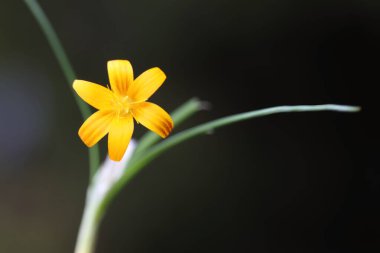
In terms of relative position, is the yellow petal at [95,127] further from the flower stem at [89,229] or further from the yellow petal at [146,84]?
the flower stem at [89,229]

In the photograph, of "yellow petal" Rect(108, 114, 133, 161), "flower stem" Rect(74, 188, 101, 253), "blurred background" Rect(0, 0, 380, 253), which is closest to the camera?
"yellow petal" Rect(108, 114, 133, 161)

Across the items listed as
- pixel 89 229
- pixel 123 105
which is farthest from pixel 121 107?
pixel 89 229

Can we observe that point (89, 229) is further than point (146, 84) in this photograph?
Yes

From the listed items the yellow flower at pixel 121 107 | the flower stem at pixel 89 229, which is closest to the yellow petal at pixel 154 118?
the yellow flower at pixel 121 107

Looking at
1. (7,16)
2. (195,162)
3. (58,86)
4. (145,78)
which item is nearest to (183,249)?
(195,162)

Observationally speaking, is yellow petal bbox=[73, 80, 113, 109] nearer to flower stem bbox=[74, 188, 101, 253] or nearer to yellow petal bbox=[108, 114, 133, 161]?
yellow petal bbox=[108, 114, 133, 161]

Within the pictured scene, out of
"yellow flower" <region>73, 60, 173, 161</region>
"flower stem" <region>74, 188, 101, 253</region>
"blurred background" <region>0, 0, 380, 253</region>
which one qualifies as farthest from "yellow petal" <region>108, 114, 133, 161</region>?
"blurred background" <region>0, 0, 380, 253</region>

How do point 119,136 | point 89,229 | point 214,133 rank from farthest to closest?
1. point 214,133
2. point 89,229
3. point 119,136

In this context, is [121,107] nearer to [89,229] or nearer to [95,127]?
[95,127]
